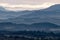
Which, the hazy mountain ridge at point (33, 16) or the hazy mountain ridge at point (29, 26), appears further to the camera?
the hazy mountain ridge at point (33, 16)

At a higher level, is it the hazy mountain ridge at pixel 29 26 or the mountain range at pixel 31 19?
the mountain range at pixel 31 19

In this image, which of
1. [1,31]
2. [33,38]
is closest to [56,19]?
[33,38]

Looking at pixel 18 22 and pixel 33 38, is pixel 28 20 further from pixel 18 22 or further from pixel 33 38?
pixel 33 38

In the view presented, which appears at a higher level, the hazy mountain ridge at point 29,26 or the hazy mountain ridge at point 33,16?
the hazy mountain ridge at point 33,16

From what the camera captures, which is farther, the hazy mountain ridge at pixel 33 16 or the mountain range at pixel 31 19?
the hazy mountain ridge at pixel 33 16

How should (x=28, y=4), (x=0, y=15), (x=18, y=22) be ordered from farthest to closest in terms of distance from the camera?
(x=28, y=4) → (x=0, y=15) → (x=18, y=22)

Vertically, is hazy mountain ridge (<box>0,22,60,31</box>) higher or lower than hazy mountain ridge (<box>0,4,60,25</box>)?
lower

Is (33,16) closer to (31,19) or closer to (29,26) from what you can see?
(31,19)

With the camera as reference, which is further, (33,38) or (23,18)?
(23,18)

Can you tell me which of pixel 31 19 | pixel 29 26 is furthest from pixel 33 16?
pixel 29 26

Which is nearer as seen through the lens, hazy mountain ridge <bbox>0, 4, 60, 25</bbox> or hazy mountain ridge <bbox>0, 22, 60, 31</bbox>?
hazy mountain ridge <bbox>0, 22, 60, 31</bbox>

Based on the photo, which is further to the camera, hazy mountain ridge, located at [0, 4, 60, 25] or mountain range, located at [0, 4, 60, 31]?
hazy mountain ridge, located at [0, 4, 60, 25]
